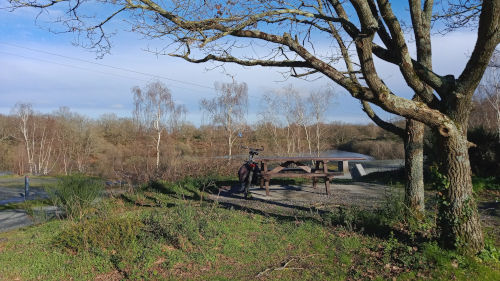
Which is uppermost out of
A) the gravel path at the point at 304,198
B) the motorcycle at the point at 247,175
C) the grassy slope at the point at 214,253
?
the motorcycle at the point at 247,175

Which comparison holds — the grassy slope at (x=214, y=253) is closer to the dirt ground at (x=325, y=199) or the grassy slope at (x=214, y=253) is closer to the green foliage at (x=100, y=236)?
the green foliage at (x=100, y=236)

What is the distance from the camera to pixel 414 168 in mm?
6273

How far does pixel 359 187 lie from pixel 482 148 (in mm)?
4279

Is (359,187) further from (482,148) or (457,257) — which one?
(457,257)

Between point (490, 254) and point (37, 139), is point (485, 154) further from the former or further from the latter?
point (37, 139)

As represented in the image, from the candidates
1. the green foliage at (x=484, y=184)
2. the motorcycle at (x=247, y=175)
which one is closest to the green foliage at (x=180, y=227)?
the motorcycle at (x=247, y=175)

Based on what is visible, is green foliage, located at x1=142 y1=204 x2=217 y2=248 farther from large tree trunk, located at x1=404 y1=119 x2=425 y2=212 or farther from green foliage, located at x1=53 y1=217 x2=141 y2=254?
large tree trunk, located at x1=404 y1=119 x2=425 y2=212

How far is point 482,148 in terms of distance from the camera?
39.3 ft

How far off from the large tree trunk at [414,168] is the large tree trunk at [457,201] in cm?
140

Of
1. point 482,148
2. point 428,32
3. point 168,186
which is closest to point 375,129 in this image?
point 482,148

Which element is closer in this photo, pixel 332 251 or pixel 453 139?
pixel 453 139

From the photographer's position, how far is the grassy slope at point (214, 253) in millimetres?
4328

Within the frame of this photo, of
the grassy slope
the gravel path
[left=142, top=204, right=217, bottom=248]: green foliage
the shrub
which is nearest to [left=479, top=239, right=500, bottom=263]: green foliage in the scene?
the grassy slope

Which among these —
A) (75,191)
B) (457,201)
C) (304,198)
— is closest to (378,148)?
(304,198)
